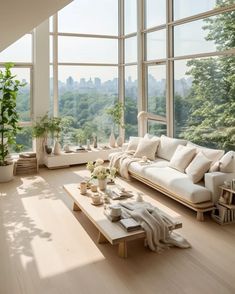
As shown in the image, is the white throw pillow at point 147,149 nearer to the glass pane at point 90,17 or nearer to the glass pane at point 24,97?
the glass pane at point 24,97

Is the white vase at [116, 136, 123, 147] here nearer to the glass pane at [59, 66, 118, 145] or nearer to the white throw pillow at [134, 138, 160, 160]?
the glass pane at [59, 66, 118, 145]

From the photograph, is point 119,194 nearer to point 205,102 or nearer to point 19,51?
point 205,102

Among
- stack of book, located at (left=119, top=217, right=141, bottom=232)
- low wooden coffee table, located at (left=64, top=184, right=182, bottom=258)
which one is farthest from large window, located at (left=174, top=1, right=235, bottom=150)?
stack of book, located at (left=119, top=217, right=141, bottom=232)

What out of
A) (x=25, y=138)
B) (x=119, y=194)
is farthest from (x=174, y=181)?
(x=25, y=138)

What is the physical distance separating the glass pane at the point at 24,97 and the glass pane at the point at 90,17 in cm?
139

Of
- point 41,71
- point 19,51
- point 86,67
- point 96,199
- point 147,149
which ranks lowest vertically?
point 96,199

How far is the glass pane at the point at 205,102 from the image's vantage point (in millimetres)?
4852

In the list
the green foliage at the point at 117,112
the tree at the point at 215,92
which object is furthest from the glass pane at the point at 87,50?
the tree at the point at 215,92

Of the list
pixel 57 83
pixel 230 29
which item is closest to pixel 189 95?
pixel 230 29

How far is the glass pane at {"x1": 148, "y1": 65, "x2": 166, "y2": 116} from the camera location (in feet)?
21.5

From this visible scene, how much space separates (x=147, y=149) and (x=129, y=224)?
2.99 m

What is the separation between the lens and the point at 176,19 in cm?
600

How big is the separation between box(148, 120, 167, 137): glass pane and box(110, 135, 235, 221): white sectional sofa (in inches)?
24.5

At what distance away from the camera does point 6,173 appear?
5.96 m
